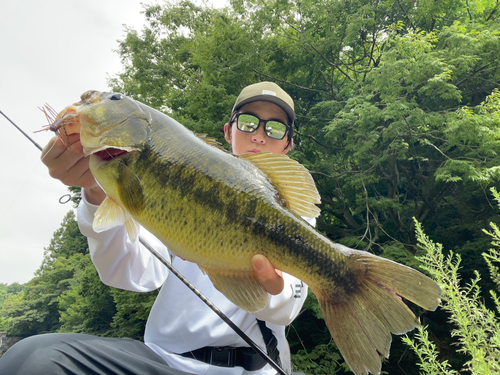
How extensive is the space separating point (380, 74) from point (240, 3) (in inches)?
273

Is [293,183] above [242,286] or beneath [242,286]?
above

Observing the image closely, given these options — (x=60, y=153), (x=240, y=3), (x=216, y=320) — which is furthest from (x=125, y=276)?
(x=240, y=3)

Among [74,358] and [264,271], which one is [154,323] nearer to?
[74,358]

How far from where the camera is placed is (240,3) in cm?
1135

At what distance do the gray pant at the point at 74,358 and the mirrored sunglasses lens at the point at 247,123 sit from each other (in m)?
1.99

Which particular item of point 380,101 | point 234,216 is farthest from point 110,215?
point 380,101

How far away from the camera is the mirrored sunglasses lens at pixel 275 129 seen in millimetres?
2927

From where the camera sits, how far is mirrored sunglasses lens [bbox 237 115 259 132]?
2.91m

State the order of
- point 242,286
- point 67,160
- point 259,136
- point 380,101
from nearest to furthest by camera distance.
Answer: point 242,286
point 67,160
point 259,136
point 380,101

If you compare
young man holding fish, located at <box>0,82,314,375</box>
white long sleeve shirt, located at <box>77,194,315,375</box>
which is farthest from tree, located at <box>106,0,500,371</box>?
white long sleeve shirt, located at <box>77,194,315,375</box>

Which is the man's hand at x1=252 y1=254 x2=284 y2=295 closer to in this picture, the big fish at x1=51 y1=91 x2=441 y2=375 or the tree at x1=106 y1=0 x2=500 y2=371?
the big fish at x1=51 y1=91 x2=441 y2=375

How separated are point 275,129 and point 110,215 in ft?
6.44

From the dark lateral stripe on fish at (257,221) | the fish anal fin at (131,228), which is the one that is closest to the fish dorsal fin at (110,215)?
the fish anal fin at (131,228)

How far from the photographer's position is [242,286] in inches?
51.0
